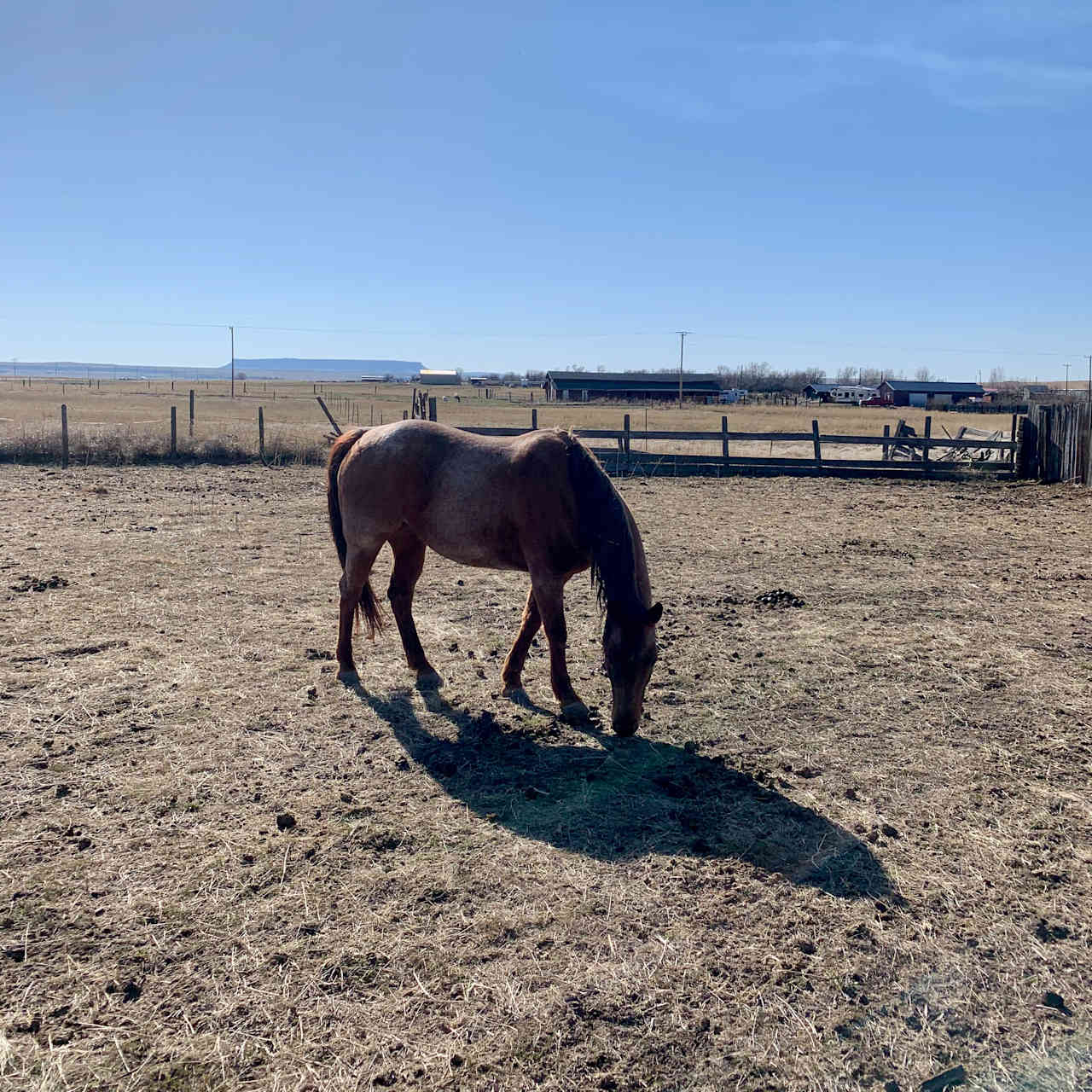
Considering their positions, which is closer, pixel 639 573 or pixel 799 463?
pixel 639 573

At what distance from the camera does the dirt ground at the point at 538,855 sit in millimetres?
2664

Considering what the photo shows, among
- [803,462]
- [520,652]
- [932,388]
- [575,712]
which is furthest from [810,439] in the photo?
[932,388]

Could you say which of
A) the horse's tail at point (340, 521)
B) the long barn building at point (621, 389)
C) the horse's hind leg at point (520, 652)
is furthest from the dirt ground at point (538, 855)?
the long barn building at point (621, 389)

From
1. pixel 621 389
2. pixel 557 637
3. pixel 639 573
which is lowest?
pixel 557 637

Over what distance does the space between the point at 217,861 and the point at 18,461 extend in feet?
59.5

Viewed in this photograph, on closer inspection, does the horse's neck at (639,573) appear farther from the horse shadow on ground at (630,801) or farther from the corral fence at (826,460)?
the corral fence at (826,460)

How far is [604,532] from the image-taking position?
16.5 ft

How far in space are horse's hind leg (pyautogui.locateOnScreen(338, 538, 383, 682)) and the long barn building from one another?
70459 mm

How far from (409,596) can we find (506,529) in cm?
117

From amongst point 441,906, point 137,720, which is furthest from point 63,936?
point 137,720

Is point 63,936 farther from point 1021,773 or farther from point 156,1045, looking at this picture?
point 1021,773

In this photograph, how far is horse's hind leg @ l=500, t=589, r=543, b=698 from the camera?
5.74m

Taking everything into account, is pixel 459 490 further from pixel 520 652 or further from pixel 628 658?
pixel 628 658

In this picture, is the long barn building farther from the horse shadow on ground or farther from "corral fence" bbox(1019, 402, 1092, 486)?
the horse shadow on ground
